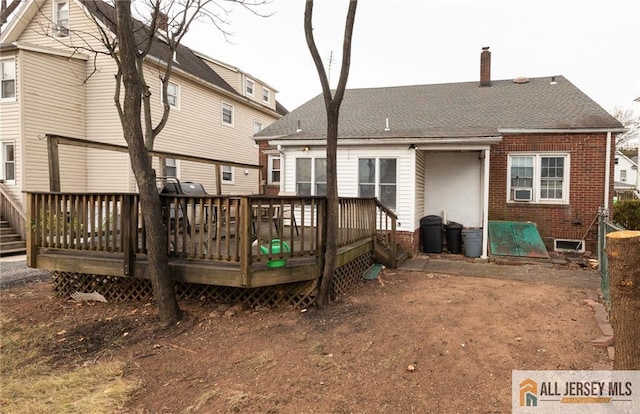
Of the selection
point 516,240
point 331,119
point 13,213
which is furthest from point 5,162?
point 516,240

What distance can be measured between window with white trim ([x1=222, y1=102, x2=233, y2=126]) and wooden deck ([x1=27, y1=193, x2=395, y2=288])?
12.6m

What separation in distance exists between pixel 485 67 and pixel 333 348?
12.9 meters

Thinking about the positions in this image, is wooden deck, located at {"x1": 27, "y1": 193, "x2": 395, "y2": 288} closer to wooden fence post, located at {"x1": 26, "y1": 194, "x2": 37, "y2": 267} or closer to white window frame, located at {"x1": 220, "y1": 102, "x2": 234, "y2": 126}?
wooden fence post, located at {"x1": 26, "y1": 194, "x2": 37, "y2": 267}

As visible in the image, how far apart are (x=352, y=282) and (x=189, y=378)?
3.64 meters

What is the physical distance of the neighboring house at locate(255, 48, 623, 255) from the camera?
934cm

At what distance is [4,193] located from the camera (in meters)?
11.7

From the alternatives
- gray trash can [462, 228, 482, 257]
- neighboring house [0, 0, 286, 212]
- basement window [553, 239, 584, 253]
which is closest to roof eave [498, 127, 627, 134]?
basement window [553, 239, 584, 253]

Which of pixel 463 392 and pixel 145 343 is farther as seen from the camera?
pixel 145 343

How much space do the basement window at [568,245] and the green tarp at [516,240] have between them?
857 mm

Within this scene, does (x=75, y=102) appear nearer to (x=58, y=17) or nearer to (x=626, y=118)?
(x=58, y=17)

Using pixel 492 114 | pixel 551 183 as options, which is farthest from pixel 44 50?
pixel 551 183

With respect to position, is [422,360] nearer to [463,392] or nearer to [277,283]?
[463,392]

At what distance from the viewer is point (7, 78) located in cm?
1198

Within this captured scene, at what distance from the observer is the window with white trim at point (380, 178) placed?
949 cm
